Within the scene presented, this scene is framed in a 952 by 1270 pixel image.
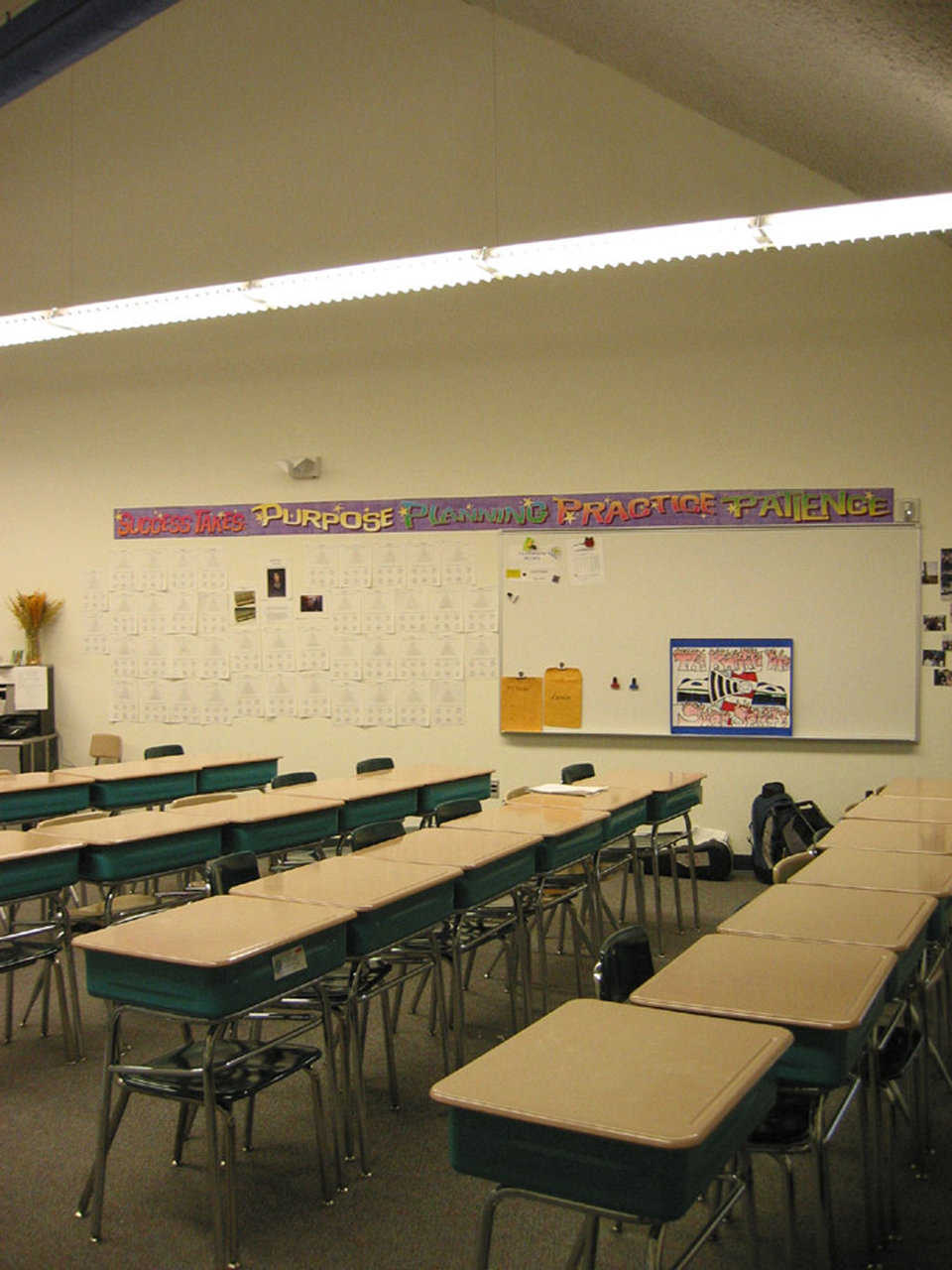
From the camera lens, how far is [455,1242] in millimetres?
2756

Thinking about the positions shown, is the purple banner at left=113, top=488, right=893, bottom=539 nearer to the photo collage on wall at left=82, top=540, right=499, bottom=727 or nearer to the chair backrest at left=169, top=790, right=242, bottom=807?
the photo collage on wall at left=82, top=540, right=499, bottom=727

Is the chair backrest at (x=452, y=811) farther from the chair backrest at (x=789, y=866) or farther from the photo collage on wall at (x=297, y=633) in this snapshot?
the photo collage on wall at (x=297, y=633)

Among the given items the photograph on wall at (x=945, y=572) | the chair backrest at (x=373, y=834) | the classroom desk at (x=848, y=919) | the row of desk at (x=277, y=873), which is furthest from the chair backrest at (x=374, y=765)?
the photograph on wall at (x=945, y=572)

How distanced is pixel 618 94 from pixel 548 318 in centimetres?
143

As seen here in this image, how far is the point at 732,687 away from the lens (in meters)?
6.98

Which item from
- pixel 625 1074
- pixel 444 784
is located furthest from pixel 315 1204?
pixel 444 784

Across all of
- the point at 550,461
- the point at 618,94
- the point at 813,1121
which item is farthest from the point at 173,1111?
the point at 618,94

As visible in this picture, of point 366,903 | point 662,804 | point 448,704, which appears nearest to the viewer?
point 366,903

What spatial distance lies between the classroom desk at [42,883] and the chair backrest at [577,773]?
2561mm

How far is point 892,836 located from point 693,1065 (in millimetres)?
2441

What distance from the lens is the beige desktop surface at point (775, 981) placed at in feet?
7.14

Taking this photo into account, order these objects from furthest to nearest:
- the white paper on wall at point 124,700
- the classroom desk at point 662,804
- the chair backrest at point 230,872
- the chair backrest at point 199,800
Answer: the white paper on wall at point 124,700, the classroom desk at point 662,804, the chair backrest at point 199,800, the chair backrest at point 230,872

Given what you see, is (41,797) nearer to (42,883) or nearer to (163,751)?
(163,751)

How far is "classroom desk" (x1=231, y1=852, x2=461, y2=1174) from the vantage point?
306 centimetres
